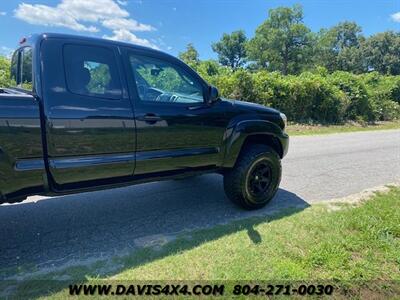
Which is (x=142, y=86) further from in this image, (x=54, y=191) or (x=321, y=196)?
(x=321, y=196)

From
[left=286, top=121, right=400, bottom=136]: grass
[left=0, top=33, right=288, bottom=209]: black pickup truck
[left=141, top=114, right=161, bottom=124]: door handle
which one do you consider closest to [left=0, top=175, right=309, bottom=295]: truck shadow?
[left=0, top=33, right=288, bottom=209]: black pickup truck

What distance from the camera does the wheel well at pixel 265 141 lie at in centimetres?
439

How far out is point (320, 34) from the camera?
6019cm

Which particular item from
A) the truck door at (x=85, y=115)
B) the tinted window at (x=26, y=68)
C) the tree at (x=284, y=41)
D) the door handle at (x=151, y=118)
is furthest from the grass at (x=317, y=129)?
the tree at (x=284, y=41)

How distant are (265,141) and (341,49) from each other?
71.2 m

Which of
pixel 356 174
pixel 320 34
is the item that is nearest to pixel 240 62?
pixel 320 34

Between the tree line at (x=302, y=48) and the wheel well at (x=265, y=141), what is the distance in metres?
38.4

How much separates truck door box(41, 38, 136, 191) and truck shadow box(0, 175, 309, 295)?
2.30 ft

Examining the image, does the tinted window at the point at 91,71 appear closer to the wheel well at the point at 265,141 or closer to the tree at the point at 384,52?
the wheel well at the point at 265,141

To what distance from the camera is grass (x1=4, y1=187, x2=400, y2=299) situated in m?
2.88

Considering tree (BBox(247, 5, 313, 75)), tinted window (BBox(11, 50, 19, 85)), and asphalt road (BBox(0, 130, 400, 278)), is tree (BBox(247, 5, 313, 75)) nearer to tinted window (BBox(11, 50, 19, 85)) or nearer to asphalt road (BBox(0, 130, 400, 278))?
asphalt road (BBox(0, 130, 400, 278))

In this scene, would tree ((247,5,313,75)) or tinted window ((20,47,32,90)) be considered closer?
tinted window ((20,47,32,90))

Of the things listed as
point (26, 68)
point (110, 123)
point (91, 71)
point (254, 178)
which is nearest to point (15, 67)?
point (26, 68)

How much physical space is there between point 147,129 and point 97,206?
1649mm
